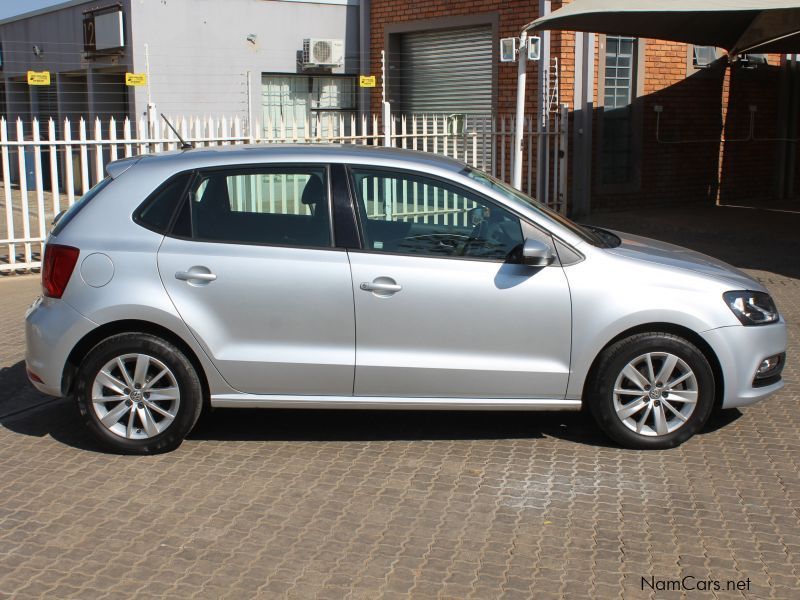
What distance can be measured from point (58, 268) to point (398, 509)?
2.38 metres

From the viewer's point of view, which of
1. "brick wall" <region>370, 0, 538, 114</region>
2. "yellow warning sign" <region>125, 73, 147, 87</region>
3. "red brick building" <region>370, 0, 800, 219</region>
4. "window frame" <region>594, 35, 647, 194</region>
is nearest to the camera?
"yellow warning sign" <region>125, 73, 147, 87</region>

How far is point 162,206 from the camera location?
19.0ft

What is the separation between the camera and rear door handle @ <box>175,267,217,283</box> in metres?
5.61

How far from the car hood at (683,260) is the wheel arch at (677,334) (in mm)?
372

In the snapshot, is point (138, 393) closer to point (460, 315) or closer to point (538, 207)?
point (460, 315)

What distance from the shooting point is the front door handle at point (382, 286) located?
559 cm

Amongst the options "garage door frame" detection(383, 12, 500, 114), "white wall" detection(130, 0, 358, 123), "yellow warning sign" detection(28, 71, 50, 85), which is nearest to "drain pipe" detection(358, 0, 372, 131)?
"white wall" detection(130, 0, 358, 123)

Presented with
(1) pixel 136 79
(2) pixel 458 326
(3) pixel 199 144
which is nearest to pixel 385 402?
(2) pixel 458 326

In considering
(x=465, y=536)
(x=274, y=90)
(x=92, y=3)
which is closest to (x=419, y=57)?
(x=274, y=90)

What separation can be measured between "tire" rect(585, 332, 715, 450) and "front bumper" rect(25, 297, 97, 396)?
9.52ft

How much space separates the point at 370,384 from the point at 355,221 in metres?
0.93

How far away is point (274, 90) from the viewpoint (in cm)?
1909

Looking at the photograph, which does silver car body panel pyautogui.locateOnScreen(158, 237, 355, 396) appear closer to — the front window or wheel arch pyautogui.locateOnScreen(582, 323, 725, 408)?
the front window

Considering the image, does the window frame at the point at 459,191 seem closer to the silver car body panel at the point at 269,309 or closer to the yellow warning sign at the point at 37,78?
the silver car body panel at the point at 269,309
